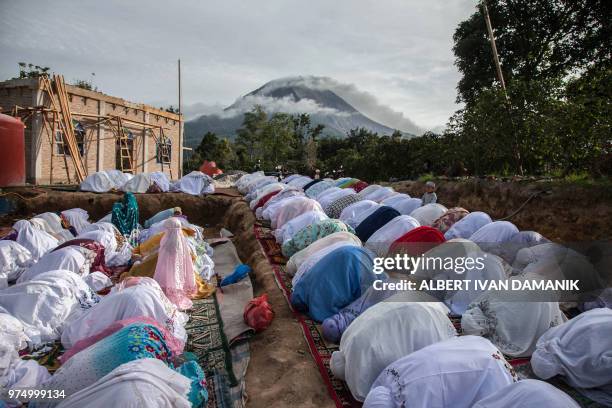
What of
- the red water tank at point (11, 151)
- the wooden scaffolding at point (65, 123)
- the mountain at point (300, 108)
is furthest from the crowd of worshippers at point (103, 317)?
the mountain at point (300, 108)

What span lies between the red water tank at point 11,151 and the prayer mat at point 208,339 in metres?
8.85

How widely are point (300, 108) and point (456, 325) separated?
135 m

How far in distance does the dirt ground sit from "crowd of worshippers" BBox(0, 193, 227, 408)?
0.73 metres

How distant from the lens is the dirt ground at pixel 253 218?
3.55m

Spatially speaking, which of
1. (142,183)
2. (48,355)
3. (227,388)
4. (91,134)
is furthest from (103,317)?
(91,134)

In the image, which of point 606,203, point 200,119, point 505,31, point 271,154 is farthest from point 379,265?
point 200,119

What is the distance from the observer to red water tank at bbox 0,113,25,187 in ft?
36.8

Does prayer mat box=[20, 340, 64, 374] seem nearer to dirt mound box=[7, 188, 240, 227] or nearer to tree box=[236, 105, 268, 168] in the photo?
dirt mound box=[7, 188, 240, 227]

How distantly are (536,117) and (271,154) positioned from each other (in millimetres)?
21205

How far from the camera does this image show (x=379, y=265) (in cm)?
479

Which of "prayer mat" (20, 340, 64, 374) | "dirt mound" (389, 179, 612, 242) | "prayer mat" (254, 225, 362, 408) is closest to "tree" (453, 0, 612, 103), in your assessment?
"dirt mound" (389, 179, 612, 242)

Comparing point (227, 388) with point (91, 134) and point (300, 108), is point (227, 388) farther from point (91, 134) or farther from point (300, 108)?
point (300, 108)

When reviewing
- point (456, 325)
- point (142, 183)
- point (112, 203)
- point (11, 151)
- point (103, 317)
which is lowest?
point (456, 325)

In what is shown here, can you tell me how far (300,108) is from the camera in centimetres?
13525
